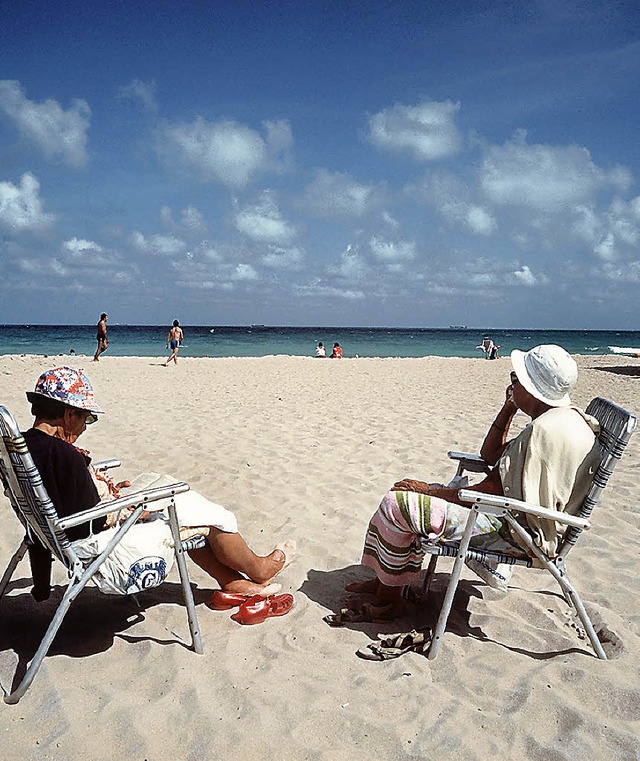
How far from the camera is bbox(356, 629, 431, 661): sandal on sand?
2.95m

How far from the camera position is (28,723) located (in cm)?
244

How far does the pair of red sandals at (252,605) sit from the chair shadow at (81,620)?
0.17 m

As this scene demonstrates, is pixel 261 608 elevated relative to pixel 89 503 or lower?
lower

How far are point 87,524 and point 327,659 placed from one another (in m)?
1.29

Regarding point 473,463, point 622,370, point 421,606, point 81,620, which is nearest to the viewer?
point 81,620

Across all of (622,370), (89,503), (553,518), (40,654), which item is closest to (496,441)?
(553,518)

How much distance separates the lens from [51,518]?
101 inches

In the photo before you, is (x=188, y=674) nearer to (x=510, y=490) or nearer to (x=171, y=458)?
(x=510, y=490)

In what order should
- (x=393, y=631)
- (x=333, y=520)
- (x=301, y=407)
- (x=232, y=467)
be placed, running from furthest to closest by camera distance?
1. (x=301, y=407)
2. (x=232, y=467)
3. (x=333, y=520)
4. (x=393, y=631)

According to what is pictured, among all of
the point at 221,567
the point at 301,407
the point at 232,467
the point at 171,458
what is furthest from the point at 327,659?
the point at 301,407

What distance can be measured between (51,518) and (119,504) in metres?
0.28

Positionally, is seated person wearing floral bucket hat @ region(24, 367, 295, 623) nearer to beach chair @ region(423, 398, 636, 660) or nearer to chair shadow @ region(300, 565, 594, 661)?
chair shadow @ region(300, 565, 594, 661)

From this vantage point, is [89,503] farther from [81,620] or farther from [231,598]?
[231,598]

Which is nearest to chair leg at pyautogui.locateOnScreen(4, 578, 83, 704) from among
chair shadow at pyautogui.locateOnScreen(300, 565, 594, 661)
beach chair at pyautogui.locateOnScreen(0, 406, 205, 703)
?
beach chair at pyautogui.locateOnScreen(0, 406, 205, 703)
